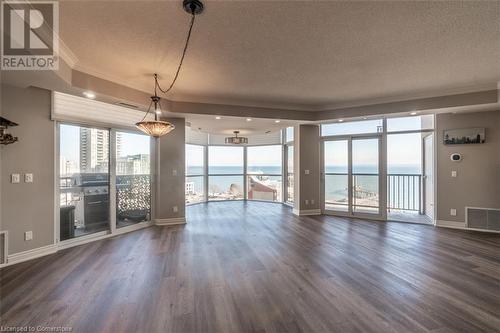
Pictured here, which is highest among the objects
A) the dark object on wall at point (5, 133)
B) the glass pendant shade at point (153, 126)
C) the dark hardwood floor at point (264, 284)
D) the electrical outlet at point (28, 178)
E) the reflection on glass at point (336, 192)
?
the glass pendant shade at point (153, 126)

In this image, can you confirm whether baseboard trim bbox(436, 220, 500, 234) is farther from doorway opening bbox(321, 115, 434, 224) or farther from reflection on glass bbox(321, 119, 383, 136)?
reflection on glass bbox(321, 119, 383, 136)

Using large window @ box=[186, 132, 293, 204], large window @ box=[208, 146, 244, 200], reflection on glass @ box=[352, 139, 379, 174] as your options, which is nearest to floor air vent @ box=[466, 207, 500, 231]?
reflection on glass @ box=[352, 139, 379, 174]

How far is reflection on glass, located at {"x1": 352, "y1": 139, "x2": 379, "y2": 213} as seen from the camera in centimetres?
594

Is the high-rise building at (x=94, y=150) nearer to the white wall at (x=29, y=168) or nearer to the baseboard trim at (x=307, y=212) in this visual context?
the white wall at (x=29, y=168)

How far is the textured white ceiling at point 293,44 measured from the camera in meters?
2.22

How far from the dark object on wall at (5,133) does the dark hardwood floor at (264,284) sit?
1766mm

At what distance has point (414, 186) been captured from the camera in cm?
618

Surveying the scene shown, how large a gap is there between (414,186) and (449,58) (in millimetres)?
4004

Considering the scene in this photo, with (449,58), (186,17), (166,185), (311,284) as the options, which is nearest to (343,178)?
(449,58)

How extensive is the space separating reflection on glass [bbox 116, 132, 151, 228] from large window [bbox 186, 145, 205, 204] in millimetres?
2606

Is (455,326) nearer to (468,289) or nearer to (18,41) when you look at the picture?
(468,289)

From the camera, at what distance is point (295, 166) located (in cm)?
667

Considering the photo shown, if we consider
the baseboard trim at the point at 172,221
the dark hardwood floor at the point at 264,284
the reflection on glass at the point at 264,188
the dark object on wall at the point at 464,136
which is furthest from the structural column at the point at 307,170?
the baseboard trim at the point at 172,221

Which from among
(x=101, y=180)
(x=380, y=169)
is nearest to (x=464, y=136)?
(x=380, y=169)
